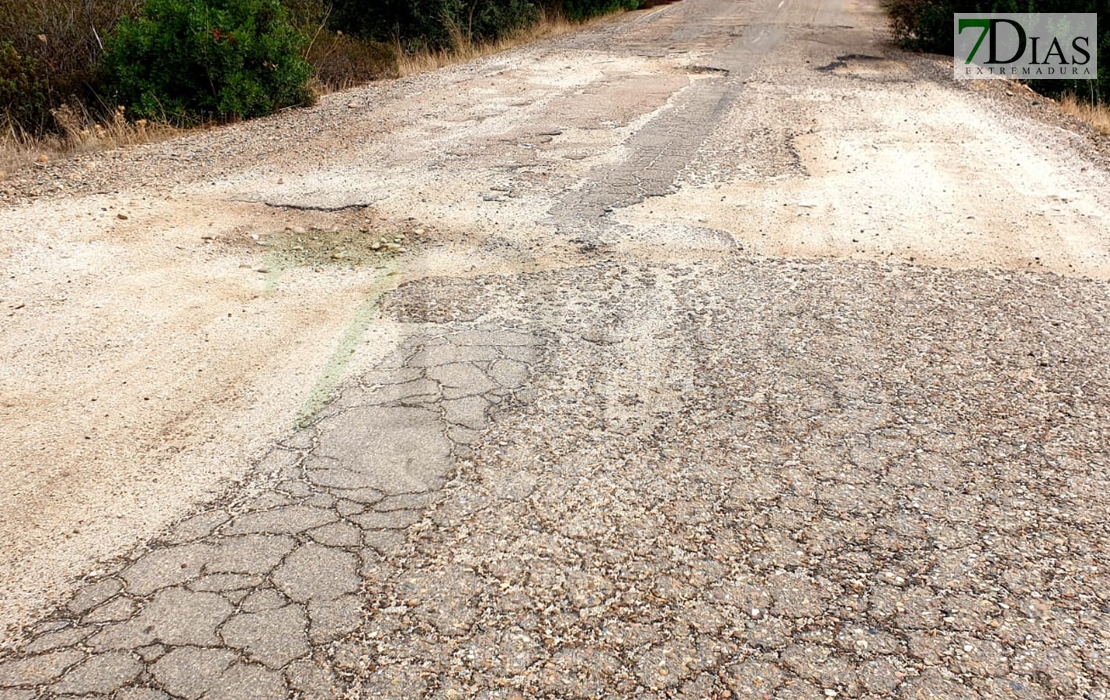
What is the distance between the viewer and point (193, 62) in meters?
8.75

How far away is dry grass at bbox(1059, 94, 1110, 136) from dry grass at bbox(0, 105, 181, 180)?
9587 mm

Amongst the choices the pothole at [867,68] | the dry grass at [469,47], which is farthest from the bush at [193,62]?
the pothole at [867,68]

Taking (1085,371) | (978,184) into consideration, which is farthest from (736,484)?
(978,184)

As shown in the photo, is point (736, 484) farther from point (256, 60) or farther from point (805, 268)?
point (256, 60)

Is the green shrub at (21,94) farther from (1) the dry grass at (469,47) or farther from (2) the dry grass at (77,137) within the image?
(1) the dry grass at (469,47)

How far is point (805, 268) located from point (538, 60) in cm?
894

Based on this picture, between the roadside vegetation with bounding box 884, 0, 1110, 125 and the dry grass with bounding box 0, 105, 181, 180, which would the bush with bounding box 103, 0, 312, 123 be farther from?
the roadside vegetation with bounding box 884, 0, 1110, 125

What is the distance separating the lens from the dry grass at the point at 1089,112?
30.5 ft

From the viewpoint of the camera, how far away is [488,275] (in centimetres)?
498

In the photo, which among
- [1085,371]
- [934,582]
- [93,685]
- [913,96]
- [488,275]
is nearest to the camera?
[93,685]

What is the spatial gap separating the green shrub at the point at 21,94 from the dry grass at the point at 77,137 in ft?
0.59

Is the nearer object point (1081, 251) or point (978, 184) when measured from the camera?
point (1081, 251)

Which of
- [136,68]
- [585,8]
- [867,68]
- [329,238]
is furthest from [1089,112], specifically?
[585,8]

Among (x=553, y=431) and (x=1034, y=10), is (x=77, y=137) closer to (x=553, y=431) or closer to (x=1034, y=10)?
(x=553, y=431)
